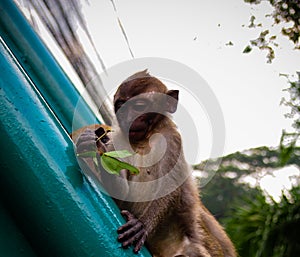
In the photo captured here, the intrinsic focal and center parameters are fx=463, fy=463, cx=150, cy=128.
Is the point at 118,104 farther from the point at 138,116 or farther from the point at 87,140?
the point at 87,140

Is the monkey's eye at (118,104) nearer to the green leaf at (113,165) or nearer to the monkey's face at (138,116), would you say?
the monkey's face at (138,116)

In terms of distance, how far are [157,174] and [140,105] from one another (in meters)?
0.43

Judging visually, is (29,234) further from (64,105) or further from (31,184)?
(64,105)

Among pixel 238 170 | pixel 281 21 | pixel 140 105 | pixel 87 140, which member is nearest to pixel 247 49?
pixel 281 21

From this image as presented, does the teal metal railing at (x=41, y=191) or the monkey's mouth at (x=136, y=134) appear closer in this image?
the teal metal railing at (x=41, y=191)

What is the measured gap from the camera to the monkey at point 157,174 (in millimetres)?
2012

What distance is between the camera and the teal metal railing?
24.0 inches

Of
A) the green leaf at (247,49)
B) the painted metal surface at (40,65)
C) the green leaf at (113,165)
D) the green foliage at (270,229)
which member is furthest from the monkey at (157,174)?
the green foliage at (270,229)

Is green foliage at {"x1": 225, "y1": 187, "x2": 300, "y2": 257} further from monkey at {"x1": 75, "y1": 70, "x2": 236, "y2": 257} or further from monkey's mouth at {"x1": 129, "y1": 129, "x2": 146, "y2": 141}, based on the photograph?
monkey's mouth at {"x1": 129, "y1": 129, "x2": 146, "y2": 141}

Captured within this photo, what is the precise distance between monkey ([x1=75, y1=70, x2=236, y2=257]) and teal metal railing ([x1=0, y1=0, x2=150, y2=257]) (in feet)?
3.56

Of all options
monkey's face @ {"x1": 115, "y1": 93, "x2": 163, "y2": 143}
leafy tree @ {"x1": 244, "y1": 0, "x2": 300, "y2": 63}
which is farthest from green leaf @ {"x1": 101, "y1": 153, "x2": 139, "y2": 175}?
leafy tree @ {"x1": 244, "y1": 0, "x2": 300, "y2": 63}

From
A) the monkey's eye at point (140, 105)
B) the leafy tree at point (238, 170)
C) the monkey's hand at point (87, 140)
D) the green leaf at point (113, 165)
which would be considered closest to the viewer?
the green leaf at point (113, 165)

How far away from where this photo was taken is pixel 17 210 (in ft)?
2.03

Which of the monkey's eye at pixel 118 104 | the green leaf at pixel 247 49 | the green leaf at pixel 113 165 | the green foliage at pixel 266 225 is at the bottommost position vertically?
the green foliage at pixel 266 225
